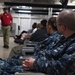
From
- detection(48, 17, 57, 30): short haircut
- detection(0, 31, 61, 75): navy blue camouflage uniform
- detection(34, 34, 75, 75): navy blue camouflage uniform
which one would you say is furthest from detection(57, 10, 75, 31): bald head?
detection(48, 17, 57, 30): short haircut

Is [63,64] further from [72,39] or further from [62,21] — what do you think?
[62,21]

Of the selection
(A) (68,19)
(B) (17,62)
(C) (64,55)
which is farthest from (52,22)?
(C) (64,55)

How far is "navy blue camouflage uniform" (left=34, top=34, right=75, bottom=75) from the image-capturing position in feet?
6.45

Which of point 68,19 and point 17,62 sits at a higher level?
point 68,19

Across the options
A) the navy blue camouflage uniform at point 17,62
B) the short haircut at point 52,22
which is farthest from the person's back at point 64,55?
the short haircut at point 52,22

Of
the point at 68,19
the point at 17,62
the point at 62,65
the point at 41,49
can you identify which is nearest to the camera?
the point at 62,65

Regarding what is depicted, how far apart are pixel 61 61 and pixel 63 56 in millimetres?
52

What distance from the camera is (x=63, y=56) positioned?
80.1 inches

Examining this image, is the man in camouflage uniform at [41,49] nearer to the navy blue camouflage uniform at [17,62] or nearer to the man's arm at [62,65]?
the navy blue camouflage uniform at [17,62]

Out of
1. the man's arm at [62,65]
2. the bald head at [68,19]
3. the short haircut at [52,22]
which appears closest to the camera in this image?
the man's arm at [62,65]

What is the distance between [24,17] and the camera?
14.7 m

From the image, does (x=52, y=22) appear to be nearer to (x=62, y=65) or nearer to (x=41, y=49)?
(x=41, y=49)

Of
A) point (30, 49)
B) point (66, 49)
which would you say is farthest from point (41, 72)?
point (30, 49)

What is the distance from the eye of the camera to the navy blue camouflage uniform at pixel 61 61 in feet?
6.45
